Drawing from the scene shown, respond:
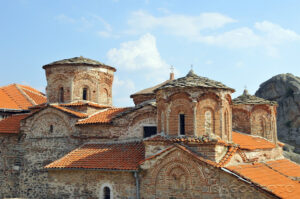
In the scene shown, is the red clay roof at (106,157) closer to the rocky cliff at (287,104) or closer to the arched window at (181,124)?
the arched window at (181,124)

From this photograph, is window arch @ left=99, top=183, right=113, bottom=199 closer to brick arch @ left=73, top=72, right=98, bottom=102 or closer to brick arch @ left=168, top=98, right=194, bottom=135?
brick arch @ left=168, top=98, right=194, bottom=135

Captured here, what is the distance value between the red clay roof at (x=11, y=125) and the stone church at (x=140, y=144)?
2.2 inches

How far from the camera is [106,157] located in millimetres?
12039

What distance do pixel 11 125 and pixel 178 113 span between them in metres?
8.84

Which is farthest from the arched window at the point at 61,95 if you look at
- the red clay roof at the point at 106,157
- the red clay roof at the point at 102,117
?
the red clay roof at the point at 106,157

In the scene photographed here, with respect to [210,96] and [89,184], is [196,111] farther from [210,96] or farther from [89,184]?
[89,184]

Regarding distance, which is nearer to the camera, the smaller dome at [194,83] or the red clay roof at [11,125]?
the smaller dome at [194,83]

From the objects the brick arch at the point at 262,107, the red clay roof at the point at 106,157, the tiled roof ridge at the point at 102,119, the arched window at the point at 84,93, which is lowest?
the red clay roof at the point at 106,157

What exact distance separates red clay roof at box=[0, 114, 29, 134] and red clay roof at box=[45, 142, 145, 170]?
12.7 feet

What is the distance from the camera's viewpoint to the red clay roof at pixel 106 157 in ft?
37.3

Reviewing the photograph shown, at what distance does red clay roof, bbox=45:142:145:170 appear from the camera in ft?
37.3

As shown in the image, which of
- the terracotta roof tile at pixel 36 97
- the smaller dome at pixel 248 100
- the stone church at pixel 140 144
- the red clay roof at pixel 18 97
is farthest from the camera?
the terracotta roof tile at pixel 36 97

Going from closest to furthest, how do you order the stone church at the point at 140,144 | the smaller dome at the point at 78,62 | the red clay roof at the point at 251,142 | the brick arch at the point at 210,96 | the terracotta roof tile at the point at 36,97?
1. the stone church at the point at 140,144
2. the brick arch at the point at 210,96
3. the red clay roof at the point at 251,142
4. the smaller dome at the point at 78,62
5. the terracotta roof tile at the point at 36,97

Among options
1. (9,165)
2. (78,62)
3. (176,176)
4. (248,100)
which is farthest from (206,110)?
(9,165)
